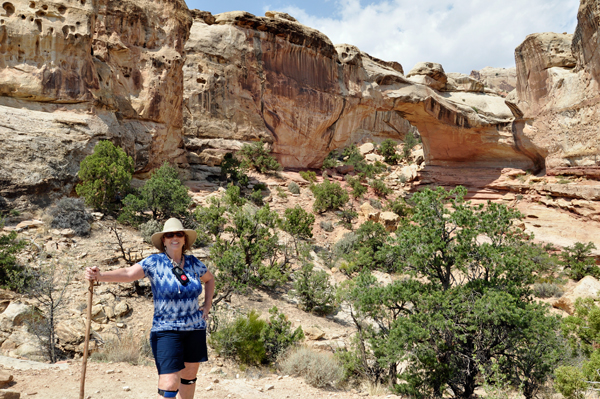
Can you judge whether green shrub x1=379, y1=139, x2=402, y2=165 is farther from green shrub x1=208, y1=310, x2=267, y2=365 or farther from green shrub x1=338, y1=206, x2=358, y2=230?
green shrub x1=208, y1=310, x2=267, y2=365

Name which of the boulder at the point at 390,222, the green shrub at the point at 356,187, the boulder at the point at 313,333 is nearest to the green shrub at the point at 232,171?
the green shrub at the point at 356,187

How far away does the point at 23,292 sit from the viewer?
21.2 feet

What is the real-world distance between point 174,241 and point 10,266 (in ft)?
19.4

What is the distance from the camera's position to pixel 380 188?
23156mm

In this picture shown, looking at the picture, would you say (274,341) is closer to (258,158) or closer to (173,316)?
(173,316)

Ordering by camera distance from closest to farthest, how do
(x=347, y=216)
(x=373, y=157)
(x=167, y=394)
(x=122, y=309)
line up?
(x=167, y=394) → (x=122, y=309) → (x=347, y=216) → (x=373, y=157)

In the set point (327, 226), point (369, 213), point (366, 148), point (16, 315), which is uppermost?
point (366, 148)

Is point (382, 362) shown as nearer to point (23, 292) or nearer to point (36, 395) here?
point (36, 395)

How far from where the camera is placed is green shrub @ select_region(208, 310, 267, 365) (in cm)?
600

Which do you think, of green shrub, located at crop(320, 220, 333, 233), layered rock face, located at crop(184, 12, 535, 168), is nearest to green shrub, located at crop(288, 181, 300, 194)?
layered rock face, located at crop(184, 12, 535, 168)

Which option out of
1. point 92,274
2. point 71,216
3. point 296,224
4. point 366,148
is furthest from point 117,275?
point 366,148

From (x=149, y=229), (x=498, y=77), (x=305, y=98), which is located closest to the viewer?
(x=149, y=229)

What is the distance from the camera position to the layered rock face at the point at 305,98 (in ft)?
64.1

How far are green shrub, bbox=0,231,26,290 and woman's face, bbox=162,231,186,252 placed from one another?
4803 millimetres
